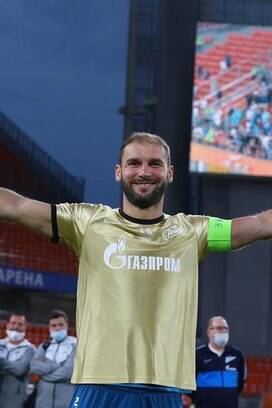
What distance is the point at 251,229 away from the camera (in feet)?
10.1

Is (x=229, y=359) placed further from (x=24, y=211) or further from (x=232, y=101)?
(x=232, y=101)

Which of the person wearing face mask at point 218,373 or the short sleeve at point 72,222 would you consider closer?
the short sleeve at point 72,222

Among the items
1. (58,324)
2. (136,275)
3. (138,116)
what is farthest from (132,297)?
(138,116)

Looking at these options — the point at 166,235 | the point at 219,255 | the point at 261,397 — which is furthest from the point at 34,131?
the point at 166,235

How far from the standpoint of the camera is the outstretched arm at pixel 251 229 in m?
3.05

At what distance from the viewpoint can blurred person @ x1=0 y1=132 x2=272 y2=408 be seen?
292 centimetres

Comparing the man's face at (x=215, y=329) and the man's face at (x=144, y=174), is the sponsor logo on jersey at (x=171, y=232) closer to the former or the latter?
the man's face at (x=144, y=174)

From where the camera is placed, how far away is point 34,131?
18.7m

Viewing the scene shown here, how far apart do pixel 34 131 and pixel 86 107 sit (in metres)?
1.13

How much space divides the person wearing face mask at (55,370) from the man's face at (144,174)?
533 centimetres

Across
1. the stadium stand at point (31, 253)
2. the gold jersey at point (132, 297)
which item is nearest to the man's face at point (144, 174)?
the gold jersey at point (132, 297)

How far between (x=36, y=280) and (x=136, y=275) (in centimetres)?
1602

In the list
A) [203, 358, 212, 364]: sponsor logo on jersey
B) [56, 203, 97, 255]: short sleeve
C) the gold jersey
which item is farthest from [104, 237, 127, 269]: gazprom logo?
[203, 358, 212, 364]: sponsor logo on jersey

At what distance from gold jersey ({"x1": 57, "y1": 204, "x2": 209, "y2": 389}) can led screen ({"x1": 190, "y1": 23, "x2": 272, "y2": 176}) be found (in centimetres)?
1531
